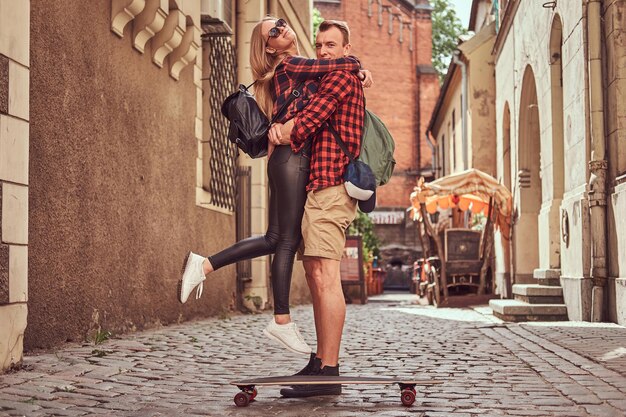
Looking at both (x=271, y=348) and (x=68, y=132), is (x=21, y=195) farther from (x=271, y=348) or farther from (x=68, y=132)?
(x=271, y=348)

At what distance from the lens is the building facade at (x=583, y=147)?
34.6 feet

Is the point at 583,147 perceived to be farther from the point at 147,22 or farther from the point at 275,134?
the point at 275,134

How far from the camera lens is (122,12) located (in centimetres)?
900

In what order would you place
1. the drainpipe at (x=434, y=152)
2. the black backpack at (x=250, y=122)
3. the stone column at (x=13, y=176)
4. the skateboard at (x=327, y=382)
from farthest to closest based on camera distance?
the drainpipe at (x=434, y=152) → the stone column at (x=13, y=176) → the black backpack at (x=250, y=122) → the skateboard at (x=327, y=382)

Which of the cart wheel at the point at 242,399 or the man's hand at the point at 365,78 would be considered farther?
the man's hand at the point at 365,78

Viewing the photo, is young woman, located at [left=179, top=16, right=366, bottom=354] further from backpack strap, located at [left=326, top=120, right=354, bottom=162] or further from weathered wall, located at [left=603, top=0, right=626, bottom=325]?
weathered wall, located at [left=603, top=0, right=626, bottom=325]

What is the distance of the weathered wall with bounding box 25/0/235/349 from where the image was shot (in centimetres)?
713

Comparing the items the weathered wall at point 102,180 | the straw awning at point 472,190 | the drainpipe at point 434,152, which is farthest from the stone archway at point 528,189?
the drainpipe at point 434,152

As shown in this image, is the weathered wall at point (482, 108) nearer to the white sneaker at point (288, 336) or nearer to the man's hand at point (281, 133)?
the man's hand at point (281, 133)

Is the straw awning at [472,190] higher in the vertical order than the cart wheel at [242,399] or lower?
higher

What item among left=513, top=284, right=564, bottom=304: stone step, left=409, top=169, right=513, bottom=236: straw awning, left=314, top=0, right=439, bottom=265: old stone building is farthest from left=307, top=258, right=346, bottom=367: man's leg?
left=314, top=0, right=439, bottom=265: old stone building

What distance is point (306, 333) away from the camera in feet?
33.0

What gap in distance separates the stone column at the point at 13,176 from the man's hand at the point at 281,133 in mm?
1857

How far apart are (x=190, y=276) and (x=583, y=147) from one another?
746 cm
